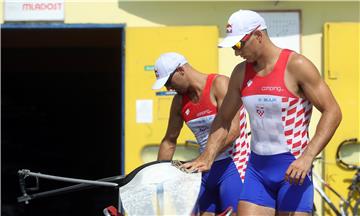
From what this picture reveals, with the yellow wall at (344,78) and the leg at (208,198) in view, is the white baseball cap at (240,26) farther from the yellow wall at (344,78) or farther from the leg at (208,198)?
the yellow wall at (344,78)

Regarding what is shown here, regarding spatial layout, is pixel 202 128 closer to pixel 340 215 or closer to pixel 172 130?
pixel 172 130

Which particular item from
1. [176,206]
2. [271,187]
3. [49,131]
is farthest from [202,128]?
[49,131]

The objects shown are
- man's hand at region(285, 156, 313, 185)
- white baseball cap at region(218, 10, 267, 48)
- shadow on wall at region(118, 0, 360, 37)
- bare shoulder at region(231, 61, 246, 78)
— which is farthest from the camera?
shadow on wall at region(118, 0, 360, 37)

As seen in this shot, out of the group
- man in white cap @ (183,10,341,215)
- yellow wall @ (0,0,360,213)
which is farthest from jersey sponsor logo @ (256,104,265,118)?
yellow wall @ (0,0,360,213)

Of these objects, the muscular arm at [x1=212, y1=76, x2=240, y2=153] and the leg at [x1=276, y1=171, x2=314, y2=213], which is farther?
the muscular arm at [x1=212, y1=76, x2=240, y2=153]

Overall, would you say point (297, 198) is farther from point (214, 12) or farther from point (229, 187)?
point (214, 12)

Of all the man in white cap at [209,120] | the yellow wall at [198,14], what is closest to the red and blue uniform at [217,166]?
the man in white cap at [209,120]

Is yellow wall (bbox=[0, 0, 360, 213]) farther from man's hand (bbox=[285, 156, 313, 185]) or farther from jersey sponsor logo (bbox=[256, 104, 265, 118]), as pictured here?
man's hand (bbox=[285, 156, 313, 185])

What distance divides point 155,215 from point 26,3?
15.0 ft

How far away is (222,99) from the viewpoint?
4.08 meters

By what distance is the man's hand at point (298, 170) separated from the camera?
320 centimetres

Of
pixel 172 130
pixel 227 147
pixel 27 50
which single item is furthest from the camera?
pixel 27 50

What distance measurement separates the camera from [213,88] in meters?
4.15

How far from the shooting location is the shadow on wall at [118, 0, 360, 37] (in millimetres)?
6887
